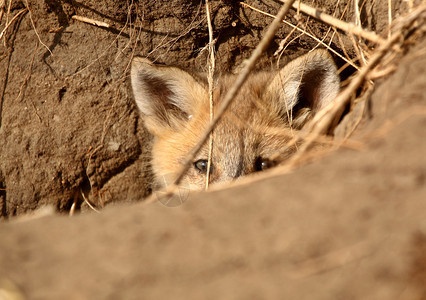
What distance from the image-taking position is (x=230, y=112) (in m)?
3.24

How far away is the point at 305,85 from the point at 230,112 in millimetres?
577

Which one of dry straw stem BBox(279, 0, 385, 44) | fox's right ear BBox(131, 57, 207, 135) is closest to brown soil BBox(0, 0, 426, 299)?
dry straw stem BBox(279, 0, 385, 44)

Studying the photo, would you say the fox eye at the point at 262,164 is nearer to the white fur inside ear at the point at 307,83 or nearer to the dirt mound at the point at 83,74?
the white fur inside ear at the point at 307,83

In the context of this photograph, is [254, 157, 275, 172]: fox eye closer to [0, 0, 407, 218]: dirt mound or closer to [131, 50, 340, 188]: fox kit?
[131, 50, 340, 188]: fox kit

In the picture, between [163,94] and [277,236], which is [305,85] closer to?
[163,94]

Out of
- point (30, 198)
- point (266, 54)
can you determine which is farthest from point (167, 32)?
point (30, 198)

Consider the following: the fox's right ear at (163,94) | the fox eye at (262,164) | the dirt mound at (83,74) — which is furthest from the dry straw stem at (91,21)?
the fox eye at (262,164)

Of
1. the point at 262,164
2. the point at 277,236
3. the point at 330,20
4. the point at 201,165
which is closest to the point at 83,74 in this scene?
the point at 201,165

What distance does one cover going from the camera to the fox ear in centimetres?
301

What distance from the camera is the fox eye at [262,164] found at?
10.1 feet

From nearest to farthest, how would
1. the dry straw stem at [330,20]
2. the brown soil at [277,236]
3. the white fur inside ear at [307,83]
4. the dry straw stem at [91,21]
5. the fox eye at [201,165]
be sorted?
the brown soil at [277,236]
the dry straw stem at [330,20]
the white fur inside ear at [307,83]
the fox eye at [201,165]
the dry straw stem at [91,21]

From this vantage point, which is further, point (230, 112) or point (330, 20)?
point (230, 112)

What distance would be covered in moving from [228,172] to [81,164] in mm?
1484

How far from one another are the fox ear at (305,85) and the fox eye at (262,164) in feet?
1.06
